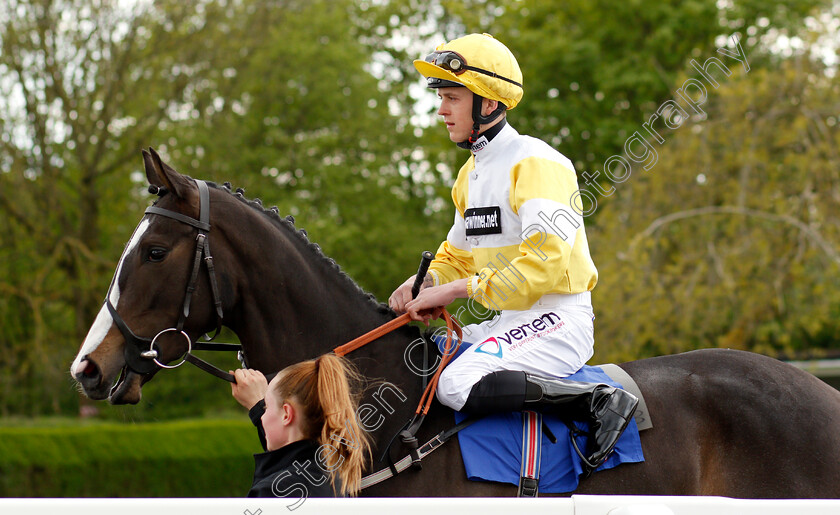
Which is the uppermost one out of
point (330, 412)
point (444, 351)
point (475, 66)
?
point (475, 66)

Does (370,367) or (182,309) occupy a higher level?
(182,309)

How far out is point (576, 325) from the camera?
271cm

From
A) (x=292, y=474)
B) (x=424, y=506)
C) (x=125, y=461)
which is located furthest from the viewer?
(x=125, y=461)

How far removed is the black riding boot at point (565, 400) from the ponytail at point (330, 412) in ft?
1.42

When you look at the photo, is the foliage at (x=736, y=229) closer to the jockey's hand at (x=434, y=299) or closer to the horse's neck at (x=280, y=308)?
the jockey's hand at (x=434, y=299)

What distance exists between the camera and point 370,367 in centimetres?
274

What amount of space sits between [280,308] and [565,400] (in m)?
1.03

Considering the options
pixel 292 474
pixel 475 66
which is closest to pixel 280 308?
pixel 292 474

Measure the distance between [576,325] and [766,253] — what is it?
800 cm

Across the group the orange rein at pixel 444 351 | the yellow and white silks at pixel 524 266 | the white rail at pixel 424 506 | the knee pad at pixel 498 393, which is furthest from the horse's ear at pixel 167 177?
the white rail at pixel 424 506

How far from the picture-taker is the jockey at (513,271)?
2.54 meters

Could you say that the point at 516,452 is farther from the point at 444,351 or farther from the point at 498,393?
the point at 444,351

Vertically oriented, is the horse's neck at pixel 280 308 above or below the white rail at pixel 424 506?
above

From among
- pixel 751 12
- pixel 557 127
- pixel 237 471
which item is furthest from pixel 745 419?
pixel 751 12
